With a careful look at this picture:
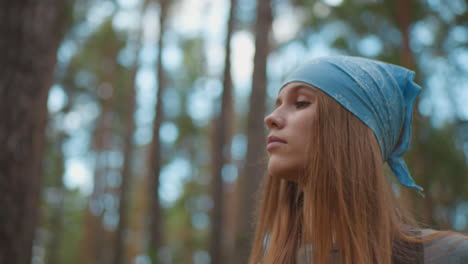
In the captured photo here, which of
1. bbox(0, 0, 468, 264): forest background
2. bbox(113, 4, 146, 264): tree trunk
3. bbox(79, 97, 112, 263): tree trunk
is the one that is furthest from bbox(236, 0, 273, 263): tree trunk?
bbox(79, 97, 112, 263): tree trunk

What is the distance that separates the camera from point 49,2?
271 centimetres

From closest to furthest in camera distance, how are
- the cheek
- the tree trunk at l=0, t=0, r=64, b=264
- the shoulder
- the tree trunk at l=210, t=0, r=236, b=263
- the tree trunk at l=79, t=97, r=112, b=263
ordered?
the shoulder
the cheek
the tree trunk at l=0, t=0, r=64, b=264
the tree trunk at l=210, t=0, r=236, b=263
the tree trunk at l=79, t=97, r=112, b=263

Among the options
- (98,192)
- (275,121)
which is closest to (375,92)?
(275,121)

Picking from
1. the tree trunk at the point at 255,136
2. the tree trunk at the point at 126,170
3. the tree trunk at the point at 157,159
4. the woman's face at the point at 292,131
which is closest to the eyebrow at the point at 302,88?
the woman's face at the point at 292,131

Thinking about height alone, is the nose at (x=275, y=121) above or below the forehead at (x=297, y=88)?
below

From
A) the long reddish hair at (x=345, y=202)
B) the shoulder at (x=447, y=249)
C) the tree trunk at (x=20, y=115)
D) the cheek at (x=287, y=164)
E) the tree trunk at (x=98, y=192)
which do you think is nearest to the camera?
the shoulder at (x=447, y=249)

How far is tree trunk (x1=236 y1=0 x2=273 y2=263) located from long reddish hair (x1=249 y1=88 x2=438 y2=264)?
366 cm

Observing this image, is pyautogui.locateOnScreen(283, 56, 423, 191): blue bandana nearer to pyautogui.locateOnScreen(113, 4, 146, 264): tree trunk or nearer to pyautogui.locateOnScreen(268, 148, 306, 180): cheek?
pyautogui.locateOnScreen(268, 148, 306, 180): cheek

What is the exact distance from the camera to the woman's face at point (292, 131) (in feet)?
5.05

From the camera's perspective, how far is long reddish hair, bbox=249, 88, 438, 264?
4.52 ft

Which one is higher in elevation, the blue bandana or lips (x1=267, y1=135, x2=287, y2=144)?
the blue bandana

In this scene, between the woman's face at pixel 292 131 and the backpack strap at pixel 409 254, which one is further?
the woman's face at pixel 292 131

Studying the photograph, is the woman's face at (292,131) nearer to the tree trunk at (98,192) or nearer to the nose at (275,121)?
the nose at (275,121)

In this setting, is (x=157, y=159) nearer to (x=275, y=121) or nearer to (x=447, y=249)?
(x=275, y=121)
